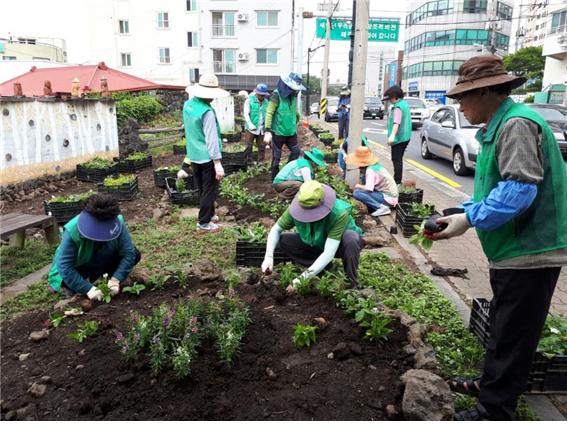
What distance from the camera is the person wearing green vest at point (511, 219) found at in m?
2.25

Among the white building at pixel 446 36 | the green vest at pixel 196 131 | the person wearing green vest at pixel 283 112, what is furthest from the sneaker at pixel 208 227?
the white building at pixel 446 36

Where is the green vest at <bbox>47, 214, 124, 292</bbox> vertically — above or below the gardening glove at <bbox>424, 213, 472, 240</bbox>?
below

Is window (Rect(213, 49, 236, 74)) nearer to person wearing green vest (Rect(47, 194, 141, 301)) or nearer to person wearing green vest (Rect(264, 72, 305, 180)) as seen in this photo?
person wearing green vest (Rect(264, 72, 305, 180))

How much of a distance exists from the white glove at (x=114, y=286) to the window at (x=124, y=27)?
4262cm

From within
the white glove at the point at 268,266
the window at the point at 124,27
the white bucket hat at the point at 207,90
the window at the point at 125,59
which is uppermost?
the window at the point at 124,27

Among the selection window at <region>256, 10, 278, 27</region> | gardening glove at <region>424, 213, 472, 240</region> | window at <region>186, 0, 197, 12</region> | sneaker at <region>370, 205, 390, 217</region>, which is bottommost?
sneaker at <region>370, 205, 390, 217</region>

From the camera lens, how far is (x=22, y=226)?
5523 mm

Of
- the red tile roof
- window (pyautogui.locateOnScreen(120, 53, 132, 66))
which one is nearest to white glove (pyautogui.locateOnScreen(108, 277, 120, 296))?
the red tile roof

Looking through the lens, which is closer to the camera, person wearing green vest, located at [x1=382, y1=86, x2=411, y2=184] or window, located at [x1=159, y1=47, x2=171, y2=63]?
Answer: person wearing green vest, located at [x1=382, y1=86, x2=411, y2=184]

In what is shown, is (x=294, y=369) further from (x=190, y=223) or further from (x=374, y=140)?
(x=374, y=140)

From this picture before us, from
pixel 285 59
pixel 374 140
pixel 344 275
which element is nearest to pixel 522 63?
pixel 285 59

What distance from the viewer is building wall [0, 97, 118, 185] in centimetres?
859

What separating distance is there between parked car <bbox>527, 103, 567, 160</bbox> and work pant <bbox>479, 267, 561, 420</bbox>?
10.8 m

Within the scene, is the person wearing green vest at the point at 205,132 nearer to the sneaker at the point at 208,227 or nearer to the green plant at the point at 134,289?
the sneaker at the point at 208,227
